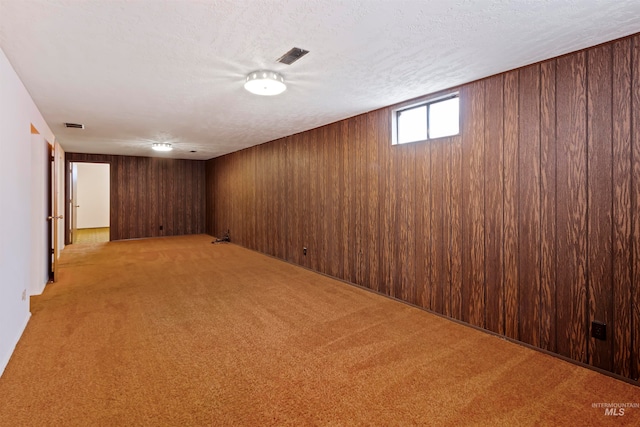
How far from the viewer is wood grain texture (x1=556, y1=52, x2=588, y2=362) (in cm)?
235

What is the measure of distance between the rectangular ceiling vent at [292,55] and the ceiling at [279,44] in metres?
0.05

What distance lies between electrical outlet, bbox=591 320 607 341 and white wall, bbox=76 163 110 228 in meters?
12.9

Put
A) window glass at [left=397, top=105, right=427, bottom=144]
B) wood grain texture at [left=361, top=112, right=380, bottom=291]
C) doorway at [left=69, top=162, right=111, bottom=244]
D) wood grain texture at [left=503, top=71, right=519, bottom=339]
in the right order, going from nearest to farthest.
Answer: wood grain texture at [left=503, top=71, right=519, bottom=339] → window glass at [left=397, top=105, right=427, bottom=144] → wood grain texture at [left=361, top=112, right=380, bottom=291] → doorway at [left=69, top=162, right=111, bottom=244]

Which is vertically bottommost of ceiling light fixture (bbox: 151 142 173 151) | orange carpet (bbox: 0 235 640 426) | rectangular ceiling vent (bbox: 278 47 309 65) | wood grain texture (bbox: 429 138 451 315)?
orange carpet (bbox: 0 235 640 426)

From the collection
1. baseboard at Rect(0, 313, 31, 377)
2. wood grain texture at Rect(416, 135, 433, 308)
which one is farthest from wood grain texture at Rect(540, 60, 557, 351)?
baseboard at Rect(0, 313, 31, 377)

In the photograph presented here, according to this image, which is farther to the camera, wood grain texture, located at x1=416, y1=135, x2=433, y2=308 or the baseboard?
wood grain texture, located at x1=416, y1=135, x2=433, y2=308

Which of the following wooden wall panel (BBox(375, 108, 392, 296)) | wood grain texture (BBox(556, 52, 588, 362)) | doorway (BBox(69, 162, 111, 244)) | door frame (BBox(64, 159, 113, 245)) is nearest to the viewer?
wood grain texture (BBox(556, 52, 588, 362))

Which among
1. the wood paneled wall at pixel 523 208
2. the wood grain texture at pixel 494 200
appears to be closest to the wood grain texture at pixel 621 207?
the wood paneled wall at pixel 523 208

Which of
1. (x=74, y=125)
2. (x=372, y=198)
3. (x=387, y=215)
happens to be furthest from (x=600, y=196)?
(x=74, y=125)

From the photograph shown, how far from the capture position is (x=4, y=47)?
2.26 meters

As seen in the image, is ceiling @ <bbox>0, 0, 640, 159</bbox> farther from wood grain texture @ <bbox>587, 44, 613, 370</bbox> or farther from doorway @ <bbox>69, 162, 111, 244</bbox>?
doorway @ <bbox>69, 162, 111, 244</bbox>

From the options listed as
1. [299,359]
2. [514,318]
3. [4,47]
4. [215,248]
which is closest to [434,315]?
[514,318]

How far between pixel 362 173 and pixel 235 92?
1871 mm

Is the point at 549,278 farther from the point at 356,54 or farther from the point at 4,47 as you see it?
the point at 4,47
